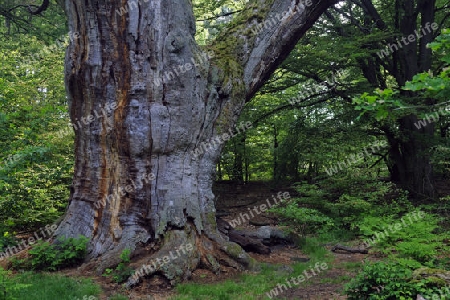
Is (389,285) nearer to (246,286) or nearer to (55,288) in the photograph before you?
(246,286)

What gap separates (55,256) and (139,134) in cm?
212

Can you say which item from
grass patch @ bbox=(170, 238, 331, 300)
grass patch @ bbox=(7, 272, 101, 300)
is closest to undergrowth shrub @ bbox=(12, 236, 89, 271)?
grass patch @ bbox=(7, 272, 101, 300)

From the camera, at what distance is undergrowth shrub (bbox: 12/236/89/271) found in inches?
207

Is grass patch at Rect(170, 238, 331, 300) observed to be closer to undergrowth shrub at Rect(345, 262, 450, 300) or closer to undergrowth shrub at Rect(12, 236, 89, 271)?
undergrowth shrub at Rect(345, 262, 450, 300)

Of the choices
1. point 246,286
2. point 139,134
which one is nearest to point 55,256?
point 139,134

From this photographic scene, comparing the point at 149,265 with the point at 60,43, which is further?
the point at 60,43

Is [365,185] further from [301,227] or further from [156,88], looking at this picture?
[156,88]

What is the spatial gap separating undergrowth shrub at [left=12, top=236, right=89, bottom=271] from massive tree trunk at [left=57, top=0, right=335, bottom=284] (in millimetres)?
181

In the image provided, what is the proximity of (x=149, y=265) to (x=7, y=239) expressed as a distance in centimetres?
309

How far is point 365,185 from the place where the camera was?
30.0ft

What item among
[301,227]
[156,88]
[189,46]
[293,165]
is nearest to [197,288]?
[156,88]

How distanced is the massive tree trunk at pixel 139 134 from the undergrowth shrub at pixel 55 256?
181 millimetres

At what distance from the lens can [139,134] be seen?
5.53 m

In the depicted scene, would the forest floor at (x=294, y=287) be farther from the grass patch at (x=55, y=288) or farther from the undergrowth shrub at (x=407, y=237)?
the undergrowth shrub at (x=407, y=237)
